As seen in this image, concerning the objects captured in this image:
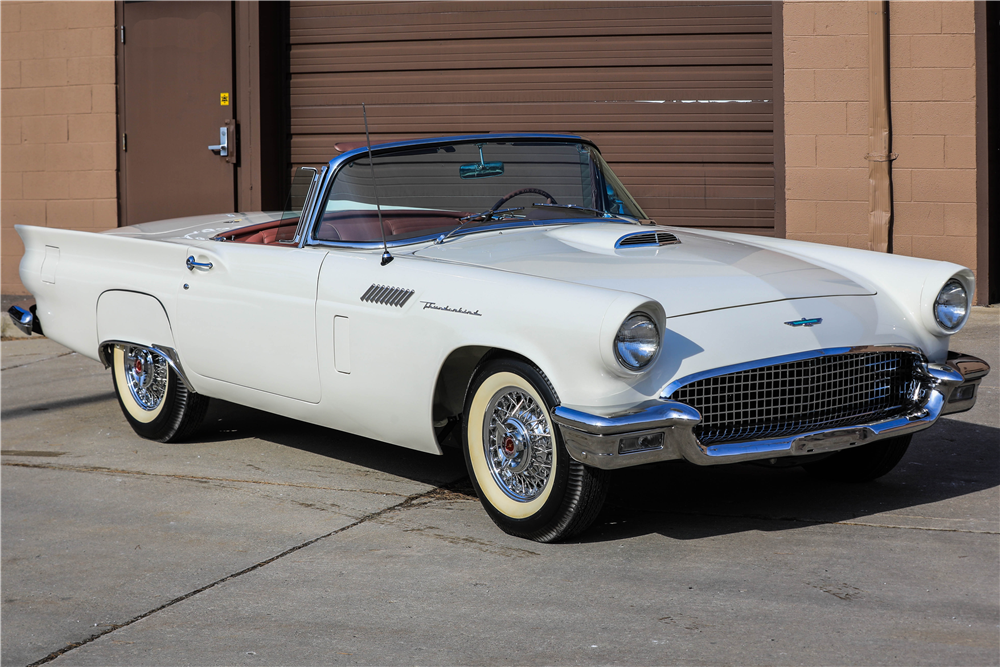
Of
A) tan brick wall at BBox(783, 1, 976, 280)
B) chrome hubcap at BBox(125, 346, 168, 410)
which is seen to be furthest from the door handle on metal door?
tan brick wall at BBox(783, 1, 976, 280)

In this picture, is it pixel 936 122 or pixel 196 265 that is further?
pixel 936 122

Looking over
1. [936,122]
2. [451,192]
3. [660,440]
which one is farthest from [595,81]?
[660,440]

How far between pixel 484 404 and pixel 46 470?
7.63 feet

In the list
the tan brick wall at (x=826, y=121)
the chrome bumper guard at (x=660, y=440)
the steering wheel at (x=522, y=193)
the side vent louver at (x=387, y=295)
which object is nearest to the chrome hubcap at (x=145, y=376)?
the side vent louver at (x=387, y=295)

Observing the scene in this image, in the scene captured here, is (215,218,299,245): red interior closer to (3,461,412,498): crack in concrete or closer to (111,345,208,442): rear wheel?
(111,345,208,442): rear wheel

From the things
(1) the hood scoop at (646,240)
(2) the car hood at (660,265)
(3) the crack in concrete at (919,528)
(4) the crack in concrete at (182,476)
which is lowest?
(3) the crack in concrete at (919,528)

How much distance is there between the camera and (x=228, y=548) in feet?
12.2

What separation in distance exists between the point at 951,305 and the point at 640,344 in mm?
1440

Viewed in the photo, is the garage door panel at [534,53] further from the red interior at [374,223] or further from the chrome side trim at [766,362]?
the chrome side trim at [766,362]

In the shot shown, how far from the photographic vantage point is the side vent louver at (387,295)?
3971 millimetres

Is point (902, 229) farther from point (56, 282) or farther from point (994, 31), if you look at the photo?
point (56, 282)

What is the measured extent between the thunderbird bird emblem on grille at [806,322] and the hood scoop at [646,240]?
79cm

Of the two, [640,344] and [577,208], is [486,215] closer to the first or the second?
[577,208]

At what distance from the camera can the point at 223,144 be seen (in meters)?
9.62
